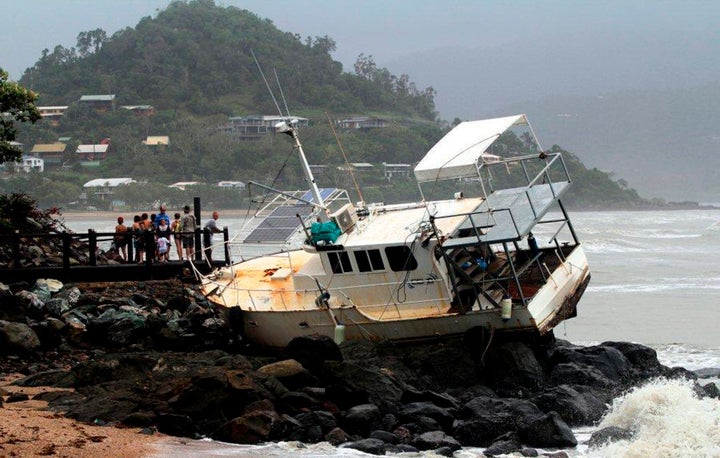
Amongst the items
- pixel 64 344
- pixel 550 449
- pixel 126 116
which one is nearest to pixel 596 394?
pixel 550 449

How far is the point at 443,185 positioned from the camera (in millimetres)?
99875

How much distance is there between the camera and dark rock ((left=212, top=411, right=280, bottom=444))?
15.5 metres

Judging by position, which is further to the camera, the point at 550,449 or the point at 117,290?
the point at 117,290

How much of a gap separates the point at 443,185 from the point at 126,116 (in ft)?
228

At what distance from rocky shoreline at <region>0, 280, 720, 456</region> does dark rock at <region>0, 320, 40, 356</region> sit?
2 cm

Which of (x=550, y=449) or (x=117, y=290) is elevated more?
(x=117, y=290)

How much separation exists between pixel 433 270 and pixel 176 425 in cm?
597

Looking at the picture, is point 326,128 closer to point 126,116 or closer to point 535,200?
point 126,116

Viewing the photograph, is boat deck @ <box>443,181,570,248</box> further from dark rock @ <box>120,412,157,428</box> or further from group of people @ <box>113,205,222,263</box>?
group of people @ <box>113,205,222,263</box>

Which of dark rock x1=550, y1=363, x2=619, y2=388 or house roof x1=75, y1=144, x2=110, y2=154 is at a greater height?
house roof x1=75, y1=144, x2=110, y2=154

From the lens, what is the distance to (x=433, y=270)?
20094 mm

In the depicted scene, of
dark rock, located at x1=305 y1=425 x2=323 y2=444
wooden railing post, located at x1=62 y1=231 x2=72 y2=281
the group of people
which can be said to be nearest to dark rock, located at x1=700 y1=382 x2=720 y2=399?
dark rock, located at x1=305 y1=425 x2=323 y2=444

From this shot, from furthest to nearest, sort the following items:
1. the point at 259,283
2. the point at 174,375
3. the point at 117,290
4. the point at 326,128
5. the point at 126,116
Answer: the point at 126,116, the point at 326,128, the point at 117,290, the point at 259,283, the point at 174,375

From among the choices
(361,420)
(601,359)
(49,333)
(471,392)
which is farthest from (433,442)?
(49,333)
